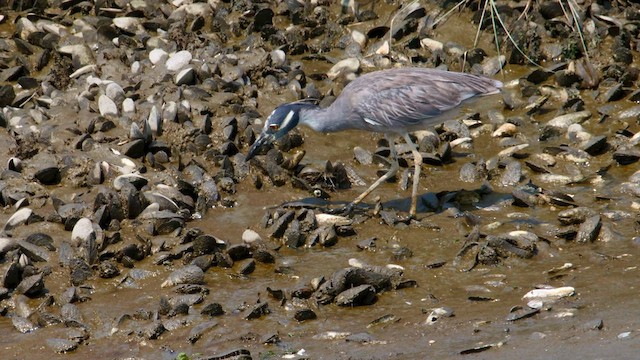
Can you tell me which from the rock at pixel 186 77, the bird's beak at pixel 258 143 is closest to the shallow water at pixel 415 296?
the bird's beak at pixel 258 143

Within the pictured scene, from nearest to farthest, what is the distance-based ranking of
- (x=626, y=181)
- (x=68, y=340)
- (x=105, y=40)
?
(x=68, y=340), (x=626, y=181), (x=105, y=40)

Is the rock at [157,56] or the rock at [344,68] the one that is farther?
the rock at [344,68]

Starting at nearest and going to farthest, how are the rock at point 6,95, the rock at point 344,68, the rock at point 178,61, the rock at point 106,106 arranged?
the rock at point 106,106 → the rock at point 6,95 → the rock at point 178,61 → the rock at point 344,68

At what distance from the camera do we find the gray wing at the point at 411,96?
31.4ft

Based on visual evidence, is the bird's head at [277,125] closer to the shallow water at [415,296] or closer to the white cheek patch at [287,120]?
the white cheek patch at [287,120]

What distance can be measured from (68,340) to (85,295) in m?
0.67

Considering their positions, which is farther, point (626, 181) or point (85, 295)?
point (626, 181)

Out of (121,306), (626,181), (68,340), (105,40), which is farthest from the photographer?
(105,40)

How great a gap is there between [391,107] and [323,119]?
2.42 ft

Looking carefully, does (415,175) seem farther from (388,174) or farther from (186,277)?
(186,277)

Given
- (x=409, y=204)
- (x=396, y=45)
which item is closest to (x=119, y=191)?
(x=409, y=204)

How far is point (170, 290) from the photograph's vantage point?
27.0 feet

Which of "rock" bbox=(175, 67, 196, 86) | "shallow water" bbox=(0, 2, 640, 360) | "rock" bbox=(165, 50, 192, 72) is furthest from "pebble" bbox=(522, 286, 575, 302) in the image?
"rock" bbox=(165, 50, 192, 72)

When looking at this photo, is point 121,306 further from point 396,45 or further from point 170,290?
point 396,45
